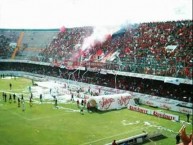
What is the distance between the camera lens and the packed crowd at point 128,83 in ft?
129

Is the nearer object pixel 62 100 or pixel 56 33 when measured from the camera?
pixel 62 100

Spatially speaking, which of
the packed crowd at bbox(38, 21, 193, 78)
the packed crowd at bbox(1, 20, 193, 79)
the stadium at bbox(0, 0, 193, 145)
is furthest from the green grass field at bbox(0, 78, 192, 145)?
the packed crowd at bbox(1, 20, 193, 79)

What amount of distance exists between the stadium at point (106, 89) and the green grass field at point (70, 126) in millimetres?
79

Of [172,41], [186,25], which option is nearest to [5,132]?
[172,41]

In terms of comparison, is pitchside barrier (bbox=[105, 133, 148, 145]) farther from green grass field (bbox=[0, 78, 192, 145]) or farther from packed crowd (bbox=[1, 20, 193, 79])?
packed crowd (bbox=[1, 20, 193, 79])

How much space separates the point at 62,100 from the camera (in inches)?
1709

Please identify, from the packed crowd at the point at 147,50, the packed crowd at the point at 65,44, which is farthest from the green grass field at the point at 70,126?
the packed crowd at the point at 65,44

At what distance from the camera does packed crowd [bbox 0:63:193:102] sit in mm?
39406

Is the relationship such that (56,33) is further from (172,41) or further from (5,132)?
(5,132)

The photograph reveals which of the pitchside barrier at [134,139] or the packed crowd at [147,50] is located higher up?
the packed crowd at [147,50]

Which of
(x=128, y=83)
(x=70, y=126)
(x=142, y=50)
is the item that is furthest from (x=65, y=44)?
(x=70, y=126)

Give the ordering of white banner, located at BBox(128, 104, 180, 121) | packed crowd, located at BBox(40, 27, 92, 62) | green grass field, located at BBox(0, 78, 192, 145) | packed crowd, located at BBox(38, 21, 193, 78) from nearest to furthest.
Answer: green grass field, located at BBox(0, 78, 192, 145) → white banner, located at BBox(128, 104, 180, 121) → packed crowd, located at BBox(38, 21, 193, 78) → packed crowd, located at BBox(40, 27, 92, 62)

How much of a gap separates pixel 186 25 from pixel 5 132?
31.5m

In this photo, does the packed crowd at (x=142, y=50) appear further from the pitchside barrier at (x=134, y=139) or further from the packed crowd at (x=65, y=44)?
the pitchside barrier at (x=134, y=139)
